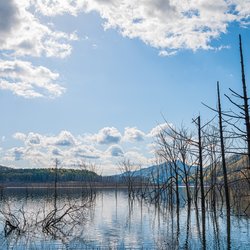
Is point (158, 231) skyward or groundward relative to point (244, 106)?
groundward

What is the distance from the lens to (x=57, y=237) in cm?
2009

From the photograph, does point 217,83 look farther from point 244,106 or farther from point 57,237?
point 244,106

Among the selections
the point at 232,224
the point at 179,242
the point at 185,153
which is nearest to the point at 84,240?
the point at 179,242

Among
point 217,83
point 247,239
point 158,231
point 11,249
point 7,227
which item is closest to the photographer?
point 11,249

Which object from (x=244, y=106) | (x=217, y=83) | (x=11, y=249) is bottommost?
(x=11, y=249)

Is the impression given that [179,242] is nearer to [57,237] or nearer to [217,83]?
[57,237]

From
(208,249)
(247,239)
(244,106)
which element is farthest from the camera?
(247,239)

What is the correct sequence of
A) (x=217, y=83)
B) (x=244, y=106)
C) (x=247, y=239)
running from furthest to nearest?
(x=217, y=83)
(x=247, y=239)
(x=244, y=106)

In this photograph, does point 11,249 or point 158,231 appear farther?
point 158,231

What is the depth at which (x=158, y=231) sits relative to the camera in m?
21.7

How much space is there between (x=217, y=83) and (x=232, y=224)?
31.4 ft

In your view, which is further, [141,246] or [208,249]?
[141,246]

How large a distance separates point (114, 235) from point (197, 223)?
7.01 m

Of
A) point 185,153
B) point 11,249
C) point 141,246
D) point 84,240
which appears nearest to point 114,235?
point 84,240
